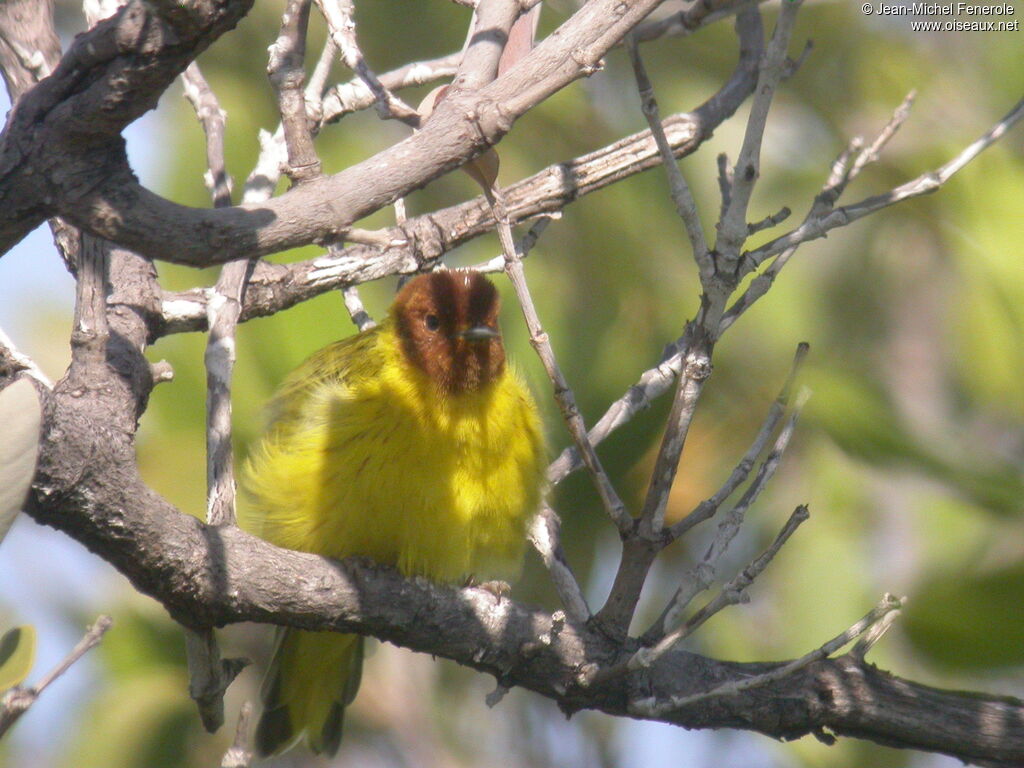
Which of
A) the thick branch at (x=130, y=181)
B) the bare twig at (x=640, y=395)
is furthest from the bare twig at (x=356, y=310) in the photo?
the thick branch at (x=130, y=181)

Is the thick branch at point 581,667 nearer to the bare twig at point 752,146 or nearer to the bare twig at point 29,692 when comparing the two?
the bare twig at point 29,692

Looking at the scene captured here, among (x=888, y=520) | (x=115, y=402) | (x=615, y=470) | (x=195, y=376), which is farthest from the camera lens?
(x=888, y=520)

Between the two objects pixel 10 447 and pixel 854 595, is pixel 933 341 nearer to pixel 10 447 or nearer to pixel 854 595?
pixel 854 595

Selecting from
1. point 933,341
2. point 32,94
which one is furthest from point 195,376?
point 933,341

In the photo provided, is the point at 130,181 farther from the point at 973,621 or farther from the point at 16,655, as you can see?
the point at 973,621

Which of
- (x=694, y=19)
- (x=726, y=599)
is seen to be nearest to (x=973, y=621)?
(x=726, y=599)

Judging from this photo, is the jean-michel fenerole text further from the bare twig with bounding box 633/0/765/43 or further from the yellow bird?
the yellow bird
